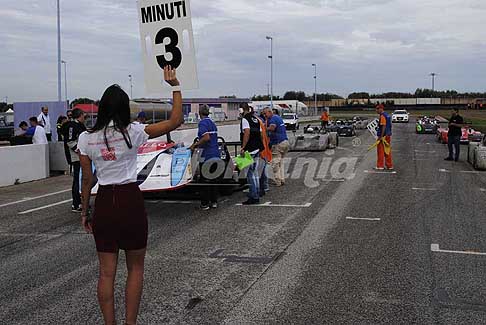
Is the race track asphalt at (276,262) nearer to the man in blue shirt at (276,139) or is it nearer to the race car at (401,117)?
the man in blue shirt at (276,139)

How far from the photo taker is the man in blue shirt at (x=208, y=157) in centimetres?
910

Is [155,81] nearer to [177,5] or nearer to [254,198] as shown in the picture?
[177,5]

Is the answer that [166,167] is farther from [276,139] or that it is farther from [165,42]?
[165,42]

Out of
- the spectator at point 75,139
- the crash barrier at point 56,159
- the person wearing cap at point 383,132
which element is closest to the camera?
the spectator at point 75,139

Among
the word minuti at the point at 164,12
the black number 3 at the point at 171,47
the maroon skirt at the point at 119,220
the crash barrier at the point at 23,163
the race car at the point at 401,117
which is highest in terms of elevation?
the word minuti at the point at 164,12

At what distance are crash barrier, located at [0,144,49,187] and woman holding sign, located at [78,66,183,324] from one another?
35.1ft

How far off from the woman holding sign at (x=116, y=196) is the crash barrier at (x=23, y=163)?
10694 millimetres

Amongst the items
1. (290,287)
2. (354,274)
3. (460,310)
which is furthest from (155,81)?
(460,310)

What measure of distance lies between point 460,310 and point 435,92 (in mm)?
138308

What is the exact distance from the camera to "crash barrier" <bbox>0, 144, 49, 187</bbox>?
1355 centimetres

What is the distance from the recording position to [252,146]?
34.3ft

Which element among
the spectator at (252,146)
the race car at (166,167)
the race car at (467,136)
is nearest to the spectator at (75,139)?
the race car at (166,167)

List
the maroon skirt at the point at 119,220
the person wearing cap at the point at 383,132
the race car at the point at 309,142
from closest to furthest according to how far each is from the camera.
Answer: the maroon skirt at the point at 119,220 → the person wearing cap at the point at 383,132 → the race car at the point at 309,142

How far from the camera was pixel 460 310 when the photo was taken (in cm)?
471
